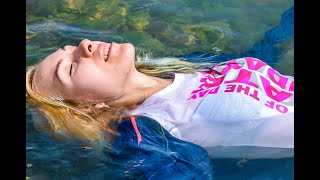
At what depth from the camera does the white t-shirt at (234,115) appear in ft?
8.21

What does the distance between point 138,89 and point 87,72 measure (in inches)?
11.6

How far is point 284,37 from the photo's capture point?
3258mm

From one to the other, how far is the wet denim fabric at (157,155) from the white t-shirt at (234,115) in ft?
0.13

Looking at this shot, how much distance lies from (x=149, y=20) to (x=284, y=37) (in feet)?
2.80

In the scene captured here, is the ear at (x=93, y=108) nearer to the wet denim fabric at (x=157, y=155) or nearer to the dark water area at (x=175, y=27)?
the wet denim fabric at (x=157, y=155)

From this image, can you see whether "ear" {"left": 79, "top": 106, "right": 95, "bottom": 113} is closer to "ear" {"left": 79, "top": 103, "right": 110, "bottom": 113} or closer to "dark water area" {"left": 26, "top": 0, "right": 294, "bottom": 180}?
"ear" {"left": 79, "top": 103, "right": 110, "bottom": 113}

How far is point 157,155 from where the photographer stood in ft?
8.23

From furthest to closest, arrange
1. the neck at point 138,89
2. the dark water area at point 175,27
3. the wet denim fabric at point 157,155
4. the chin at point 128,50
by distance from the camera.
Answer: the dark water area at point 175,27 < the neck at point 138,89 < the chin at point 128,50 < the wet denim fabric at point 157,155

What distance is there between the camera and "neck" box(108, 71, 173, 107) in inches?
105

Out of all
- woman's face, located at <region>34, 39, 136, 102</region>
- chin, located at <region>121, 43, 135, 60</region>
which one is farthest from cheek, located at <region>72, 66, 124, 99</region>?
chin, located at <region>121, 43, 135, 60</region>

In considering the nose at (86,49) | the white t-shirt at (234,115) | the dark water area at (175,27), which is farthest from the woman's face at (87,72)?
the dark water area at (175,27)

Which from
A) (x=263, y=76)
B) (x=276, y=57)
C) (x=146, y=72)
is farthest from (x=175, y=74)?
(x=276, y=57)

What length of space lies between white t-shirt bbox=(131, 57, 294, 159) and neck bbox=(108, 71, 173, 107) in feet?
0.19

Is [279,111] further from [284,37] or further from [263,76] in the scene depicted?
[284,37]
